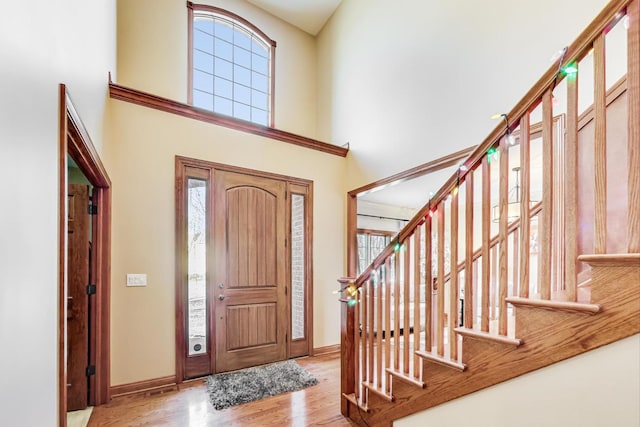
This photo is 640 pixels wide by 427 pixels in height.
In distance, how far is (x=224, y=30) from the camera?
453cm

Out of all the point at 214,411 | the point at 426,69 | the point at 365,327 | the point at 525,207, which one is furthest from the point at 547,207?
the point at 214,411

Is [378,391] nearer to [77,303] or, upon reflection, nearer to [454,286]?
[454,286]

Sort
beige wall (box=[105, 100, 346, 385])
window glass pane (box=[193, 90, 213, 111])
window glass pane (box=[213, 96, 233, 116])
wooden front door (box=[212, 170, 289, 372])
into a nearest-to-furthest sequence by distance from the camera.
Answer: beige wall (box=[105, 100, 346, 385]), wooden front door (box=[212, 170, 289, 372]), window glass pane (box=[193, 90, 213, 111]), window glass pane (box=[213, 96, 233, 116])

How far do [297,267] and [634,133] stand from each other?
352 cm

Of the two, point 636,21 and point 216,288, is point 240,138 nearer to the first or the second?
point 216,288

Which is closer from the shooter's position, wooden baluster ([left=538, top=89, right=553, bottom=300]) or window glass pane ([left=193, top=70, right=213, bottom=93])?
wooden baluster ([left=538, top=89, right=553, bottom=300])

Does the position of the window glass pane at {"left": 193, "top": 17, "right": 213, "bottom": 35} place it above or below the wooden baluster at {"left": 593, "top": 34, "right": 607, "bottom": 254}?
above

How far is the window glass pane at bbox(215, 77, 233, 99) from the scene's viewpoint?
448cm

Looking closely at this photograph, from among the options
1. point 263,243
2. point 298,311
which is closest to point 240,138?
point 263,243

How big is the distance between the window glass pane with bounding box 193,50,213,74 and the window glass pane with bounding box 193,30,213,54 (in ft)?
0.21

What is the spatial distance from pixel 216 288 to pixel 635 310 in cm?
333

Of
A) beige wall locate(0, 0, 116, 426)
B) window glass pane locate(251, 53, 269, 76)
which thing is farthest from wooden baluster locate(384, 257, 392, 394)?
window glass pane locate(251, 53, 269, 76)

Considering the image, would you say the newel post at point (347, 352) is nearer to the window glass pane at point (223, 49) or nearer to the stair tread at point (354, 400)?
the stair tread at point (354, 400)

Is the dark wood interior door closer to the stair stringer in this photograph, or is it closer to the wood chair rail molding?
the wood chair rail molding
